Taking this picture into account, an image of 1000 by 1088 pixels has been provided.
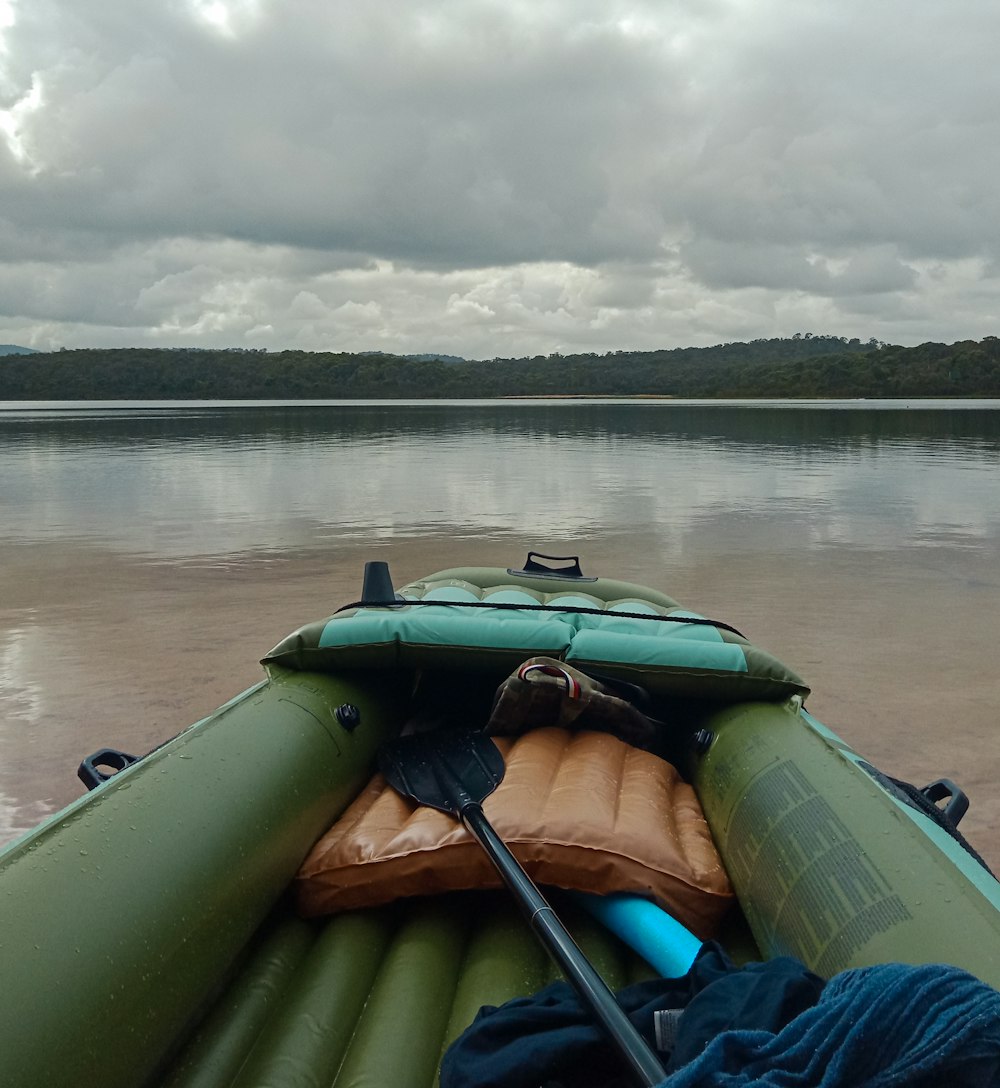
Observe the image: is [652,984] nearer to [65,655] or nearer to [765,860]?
[765,860]

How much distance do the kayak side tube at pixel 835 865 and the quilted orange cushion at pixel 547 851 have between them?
0.45 ft

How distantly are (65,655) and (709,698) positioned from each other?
17.2 feet

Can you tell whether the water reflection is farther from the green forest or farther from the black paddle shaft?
the green forest

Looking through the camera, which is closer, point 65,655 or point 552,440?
point 65,655

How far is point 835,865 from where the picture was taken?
236 cm

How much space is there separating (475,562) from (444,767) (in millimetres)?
7361

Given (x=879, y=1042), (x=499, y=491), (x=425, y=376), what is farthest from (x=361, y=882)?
(x=425, y=376)

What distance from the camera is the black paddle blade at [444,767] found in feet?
10.2

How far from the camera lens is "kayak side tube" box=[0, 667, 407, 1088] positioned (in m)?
1.86

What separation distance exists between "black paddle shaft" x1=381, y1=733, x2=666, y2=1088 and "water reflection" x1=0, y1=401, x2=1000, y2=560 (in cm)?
854

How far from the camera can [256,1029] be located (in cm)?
239

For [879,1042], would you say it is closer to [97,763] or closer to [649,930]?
[649,930]

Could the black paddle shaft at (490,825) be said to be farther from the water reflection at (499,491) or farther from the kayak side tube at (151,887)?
the water reflection at (499,491)

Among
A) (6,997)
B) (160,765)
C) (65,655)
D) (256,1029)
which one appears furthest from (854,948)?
(65,655)
